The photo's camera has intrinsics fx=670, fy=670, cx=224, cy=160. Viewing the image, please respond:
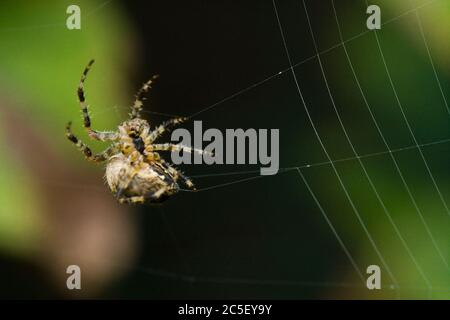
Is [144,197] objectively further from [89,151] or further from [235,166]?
[235,166]

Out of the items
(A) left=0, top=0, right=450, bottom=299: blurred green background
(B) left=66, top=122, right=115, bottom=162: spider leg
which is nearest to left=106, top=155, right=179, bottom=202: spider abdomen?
(B) left=66, top=122, right=115, bottom=162: spider leg

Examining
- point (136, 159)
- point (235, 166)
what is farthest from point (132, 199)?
point (235, 166)

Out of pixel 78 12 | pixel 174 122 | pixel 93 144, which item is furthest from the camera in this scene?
pixel 93 144

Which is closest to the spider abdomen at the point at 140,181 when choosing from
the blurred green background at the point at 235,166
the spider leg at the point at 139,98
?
the spider leg at the point at 139,98

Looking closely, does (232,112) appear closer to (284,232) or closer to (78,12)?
(284,232)

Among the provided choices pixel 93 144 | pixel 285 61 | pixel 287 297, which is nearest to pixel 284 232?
pixel 287 297
